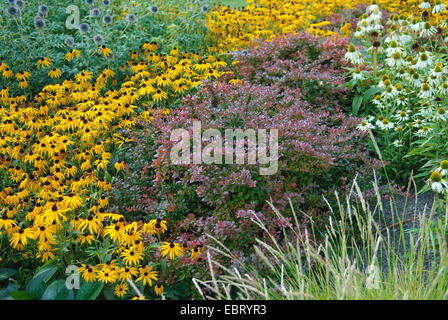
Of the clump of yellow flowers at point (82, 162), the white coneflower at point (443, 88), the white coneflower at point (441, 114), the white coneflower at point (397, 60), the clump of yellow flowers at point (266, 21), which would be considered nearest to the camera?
the clump of yellow flowers at point (82, 162)

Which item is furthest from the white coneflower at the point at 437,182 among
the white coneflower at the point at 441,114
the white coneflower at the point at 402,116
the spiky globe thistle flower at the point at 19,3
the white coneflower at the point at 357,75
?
the spiky globe thistle flower at the point at 19,3

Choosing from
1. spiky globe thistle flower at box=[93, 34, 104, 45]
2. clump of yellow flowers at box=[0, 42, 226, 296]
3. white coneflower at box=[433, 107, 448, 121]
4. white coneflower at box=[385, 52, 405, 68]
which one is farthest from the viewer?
spiky globe thistle flower at box=[93, 34, 104, 45]

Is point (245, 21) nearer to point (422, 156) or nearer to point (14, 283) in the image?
point (422, 156)

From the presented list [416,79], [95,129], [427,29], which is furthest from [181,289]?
[427,29]

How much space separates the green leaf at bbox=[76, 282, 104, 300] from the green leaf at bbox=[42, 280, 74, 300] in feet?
0.14

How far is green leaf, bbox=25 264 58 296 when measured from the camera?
238cm

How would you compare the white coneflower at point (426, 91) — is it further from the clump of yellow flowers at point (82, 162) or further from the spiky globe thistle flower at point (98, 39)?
the spiky globe thistle flower at point (98, 39)

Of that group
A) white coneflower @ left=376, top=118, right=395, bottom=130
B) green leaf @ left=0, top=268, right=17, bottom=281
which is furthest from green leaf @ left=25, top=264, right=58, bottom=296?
white coneflower @ left=376, top=118, right=395, bottom=130

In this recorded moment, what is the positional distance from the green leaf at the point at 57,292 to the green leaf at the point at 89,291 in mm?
44

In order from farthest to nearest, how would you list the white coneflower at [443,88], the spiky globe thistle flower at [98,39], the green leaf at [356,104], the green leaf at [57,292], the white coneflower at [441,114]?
the spiky globe thistle flower at [98,39] < the green leaf at [356,104] < the white coneflower at [443,88] < the white coneflower at [441,114] < the green leaf at [57,292]

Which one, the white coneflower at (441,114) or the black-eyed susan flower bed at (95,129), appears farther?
the white coneflower at (441,114)

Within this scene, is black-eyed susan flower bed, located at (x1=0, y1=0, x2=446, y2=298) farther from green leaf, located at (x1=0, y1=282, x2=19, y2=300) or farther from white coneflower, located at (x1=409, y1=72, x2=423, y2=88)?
white coneflower, located at (x1=409, y1=72, x2=423, y2=88)

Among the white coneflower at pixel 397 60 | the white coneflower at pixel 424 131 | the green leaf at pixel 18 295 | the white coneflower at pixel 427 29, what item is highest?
the white coneflower at pixel 427 29

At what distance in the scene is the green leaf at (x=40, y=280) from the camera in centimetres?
238
